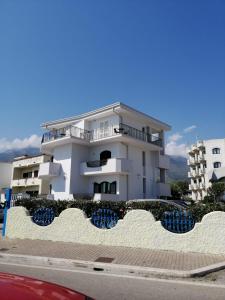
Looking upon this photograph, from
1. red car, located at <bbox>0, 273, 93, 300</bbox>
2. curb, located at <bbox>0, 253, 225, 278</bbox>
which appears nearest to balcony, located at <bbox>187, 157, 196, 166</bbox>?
curb, located at <bbox>0, 253, 225, 278</bbox>

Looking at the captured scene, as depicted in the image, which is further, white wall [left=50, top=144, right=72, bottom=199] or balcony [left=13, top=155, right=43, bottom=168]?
balcony [left=13, top=155, right=43, bottom=168]

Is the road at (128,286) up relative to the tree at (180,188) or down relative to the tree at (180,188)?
down

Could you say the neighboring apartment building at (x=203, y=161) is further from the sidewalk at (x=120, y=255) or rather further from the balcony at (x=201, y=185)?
the sidewalk at (x=120, y=255)

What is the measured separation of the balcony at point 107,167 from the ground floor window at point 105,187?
132cm

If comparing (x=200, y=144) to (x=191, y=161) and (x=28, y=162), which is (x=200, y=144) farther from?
(x=28, y=162)

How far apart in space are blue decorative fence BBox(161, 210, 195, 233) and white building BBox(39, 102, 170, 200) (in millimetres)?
16253

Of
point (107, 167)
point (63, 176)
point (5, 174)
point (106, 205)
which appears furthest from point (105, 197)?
point (5, 174)

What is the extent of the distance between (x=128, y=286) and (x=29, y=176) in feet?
139

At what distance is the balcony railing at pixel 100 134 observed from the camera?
28781 millimetres

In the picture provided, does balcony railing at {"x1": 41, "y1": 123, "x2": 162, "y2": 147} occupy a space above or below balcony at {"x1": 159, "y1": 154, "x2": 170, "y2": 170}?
above

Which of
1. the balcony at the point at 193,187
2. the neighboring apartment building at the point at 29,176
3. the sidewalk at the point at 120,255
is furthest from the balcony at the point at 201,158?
the sidewalk at the point at 120,255

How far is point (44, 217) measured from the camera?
13.4 meters

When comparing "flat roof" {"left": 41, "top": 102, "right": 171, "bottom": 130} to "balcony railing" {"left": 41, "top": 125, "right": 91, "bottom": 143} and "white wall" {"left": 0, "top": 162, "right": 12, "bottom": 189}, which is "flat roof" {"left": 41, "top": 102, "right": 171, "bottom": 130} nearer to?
"balcony railing" {"left": 41, "top": 125, "right": 91, "bottom": 143}

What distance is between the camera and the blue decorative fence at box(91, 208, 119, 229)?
1158 centimetres
